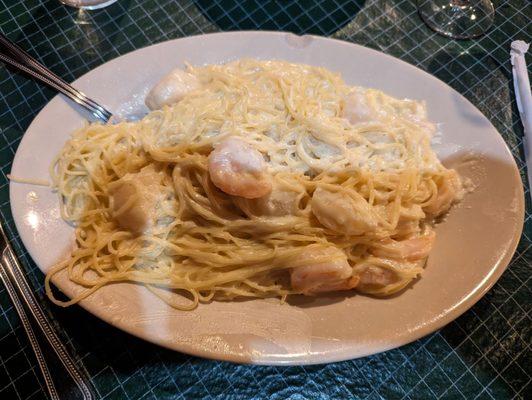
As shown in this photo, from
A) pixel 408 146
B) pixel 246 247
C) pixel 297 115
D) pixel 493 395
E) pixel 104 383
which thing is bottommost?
pixel 493 395

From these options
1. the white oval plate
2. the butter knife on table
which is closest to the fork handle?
the white oval plate

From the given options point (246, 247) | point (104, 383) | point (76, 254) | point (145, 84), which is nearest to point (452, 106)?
point (246, 247)

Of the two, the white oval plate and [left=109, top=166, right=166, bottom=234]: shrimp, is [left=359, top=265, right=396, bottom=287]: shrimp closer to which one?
the white oval plate

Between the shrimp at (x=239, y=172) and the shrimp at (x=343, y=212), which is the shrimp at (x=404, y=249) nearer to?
the shrimp at (x=343, y=212)

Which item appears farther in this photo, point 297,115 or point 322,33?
point 322,33

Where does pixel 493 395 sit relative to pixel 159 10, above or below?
below

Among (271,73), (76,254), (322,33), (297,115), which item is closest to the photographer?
(76,254)

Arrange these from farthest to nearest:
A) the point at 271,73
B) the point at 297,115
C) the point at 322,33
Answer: the point at 322,33 → the point at 271,73 → the point at 297,115

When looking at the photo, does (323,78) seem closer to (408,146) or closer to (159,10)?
(408,146)
